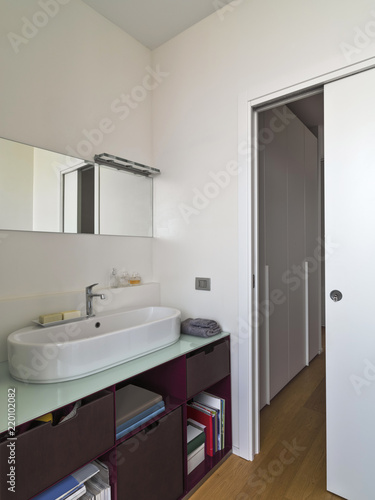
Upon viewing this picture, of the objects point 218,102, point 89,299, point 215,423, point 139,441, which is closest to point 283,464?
point 215,423

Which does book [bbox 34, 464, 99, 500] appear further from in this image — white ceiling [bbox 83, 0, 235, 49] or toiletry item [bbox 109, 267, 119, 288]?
white ceiling [bbox 83, 0, 235, 49]

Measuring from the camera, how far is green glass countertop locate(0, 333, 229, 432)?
0.95 meters

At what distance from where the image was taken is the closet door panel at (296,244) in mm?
2646

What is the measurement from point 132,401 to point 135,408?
82 millimetres

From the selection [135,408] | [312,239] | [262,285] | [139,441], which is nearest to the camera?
[139,441]

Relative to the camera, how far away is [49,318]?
4.89ft

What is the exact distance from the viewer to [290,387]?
8.54 ft

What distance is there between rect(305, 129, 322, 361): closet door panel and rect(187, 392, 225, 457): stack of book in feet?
5.53

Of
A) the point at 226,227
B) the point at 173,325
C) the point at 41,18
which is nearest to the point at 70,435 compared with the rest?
the point at 173,325

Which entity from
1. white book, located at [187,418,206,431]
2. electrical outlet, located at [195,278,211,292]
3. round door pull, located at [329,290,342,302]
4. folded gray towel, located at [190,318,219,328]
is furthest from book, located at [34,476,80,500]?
round door pull, located at [329,290,342,302]

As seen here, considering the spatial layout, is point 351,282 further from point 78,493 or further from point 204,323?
point 78,493

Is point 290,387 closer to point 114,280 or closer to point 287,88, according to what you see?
point 114,280

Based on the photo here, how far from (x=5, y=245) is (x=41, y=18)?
1246mm

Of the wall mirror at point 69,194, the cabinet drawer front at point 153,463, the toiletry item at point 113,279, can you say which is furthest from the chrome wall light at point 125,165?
the cabinet drawer front at point 153,463
